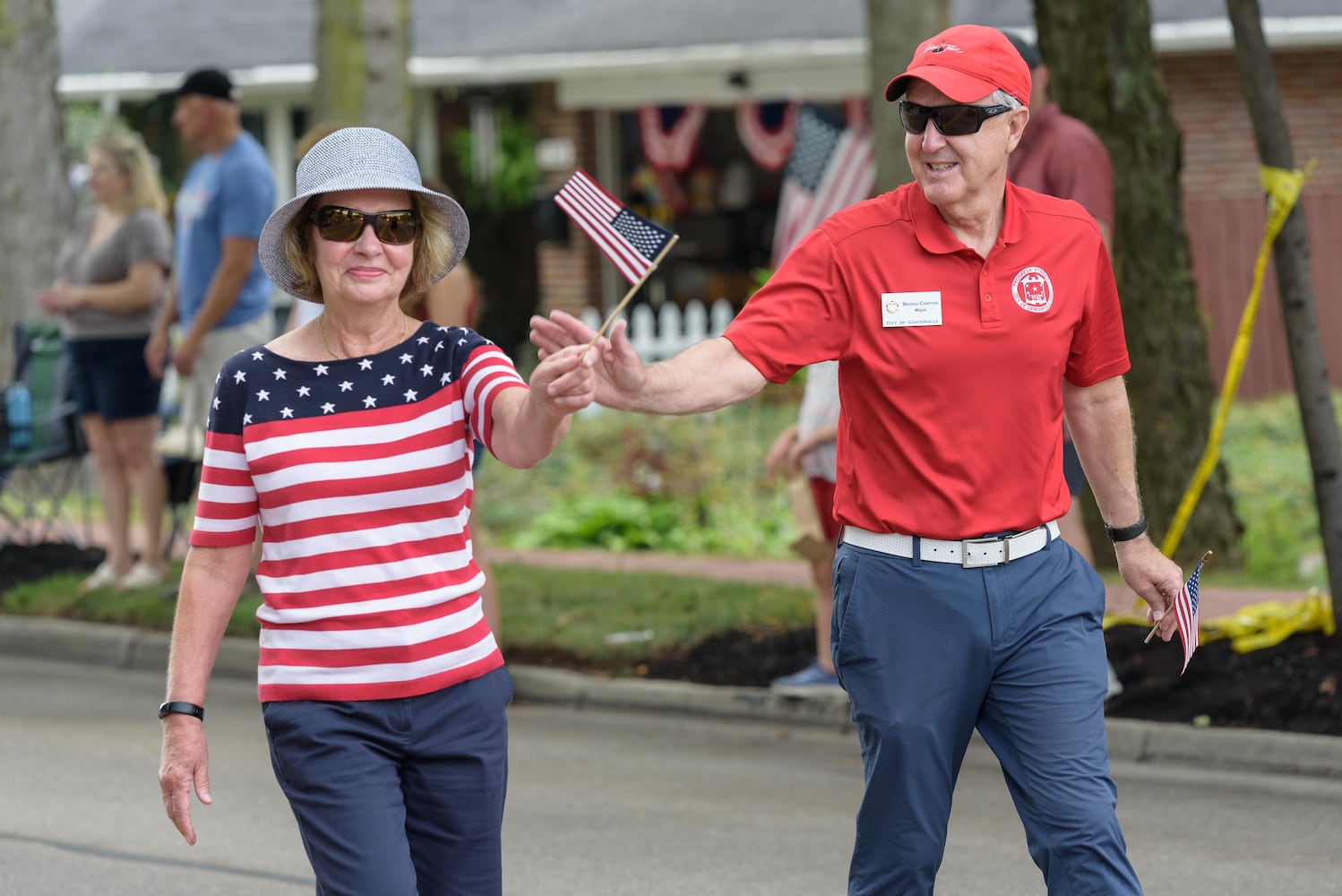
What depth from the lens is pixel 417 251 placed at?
353cm

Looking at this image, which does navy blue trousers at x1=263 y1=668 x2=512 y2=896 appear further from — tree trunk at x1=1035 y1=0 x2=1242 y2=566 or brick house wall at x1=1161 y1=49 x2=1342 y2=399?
brick house wall at x1=1161 y1=49 x2=1342 y2=399

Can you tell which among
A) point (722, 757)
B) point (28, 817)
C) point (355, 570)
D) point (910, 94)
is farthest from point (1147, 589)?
point (28, 817)

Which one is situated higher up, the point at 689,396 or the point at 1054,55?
the point at 1054,55

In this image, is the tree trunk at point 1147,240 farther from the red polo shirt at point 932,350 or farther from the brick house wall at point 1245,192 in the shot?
the brick house wall at point 1245,192

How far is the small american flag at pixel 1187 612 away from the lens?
3.99 metres

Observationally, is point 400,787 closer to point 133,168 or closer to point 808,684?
point 808,684

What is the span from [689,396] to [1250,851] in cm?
314

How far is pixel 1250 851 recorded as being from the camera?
5719 millimetres

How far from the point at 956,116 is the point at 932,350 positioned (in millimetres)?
467

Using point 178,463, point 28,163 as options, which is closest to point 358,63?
point 178,463

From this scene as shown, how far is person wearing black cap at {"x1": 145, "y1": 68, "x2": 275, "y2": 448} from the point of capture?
882 centimetres

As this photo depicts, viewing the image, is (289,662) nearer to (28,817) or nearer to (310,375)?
(310,375)

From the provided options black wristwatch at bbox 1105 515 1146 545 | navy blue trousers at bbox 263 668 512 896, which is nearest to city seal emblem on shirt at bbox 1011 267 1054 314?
black wristwatch at bbox 1105 515 1146 545

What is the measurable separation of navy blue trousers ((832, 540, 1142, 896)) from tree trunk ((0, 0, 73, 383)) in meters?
12.1
